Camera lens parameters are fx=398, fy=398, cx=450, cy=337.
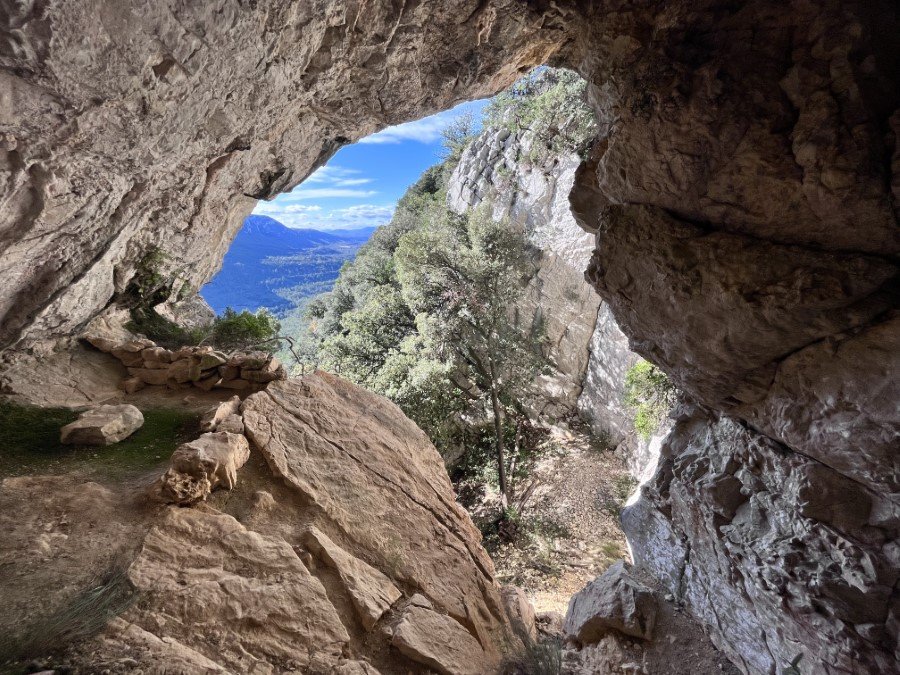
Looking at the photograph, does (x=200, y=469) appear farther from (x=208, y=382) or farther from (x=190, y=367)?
(x=190, y=367)

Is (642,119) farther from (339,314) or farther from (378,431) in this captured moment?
(339,314)

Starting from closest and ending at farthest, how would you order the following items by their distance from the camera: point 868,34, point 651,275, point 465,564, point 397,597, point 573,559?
point 868,34 → point 397,597 → point 651,275 → point 465,564 → point 573,559

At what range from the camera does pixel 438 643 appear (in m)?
3.72

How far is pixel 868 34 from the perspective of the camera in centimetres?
320

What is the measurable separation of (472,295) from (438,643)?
9.86 meters

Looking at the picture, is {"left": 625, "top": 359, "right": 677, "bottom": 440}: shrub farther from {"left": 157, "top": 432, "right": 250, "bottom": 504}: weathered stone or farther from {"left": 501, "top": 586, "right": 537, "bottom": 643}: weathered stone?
{"left": 157, "top": 432, "right": 250, "bottom": 504}: weathered stone

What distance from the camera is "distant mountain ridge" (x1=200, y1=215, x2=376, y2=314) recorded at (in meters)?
32.0

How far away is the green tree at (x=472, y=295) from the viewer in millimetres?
12656

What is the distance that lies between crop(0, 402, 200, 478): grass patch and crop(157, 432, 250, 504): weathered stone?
84cm

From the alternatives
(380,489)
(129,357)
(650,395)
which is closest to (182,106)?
(129,357)

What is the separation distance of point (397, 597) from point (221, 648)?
1628 millimetres

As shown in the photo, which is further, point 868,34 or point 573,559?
point 573,559

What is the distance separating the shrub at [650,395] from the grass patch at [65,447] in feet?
30.4

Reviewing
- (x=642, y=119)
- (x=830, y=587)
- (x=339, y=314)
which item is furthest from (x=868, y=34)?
(x=339, y=314)
